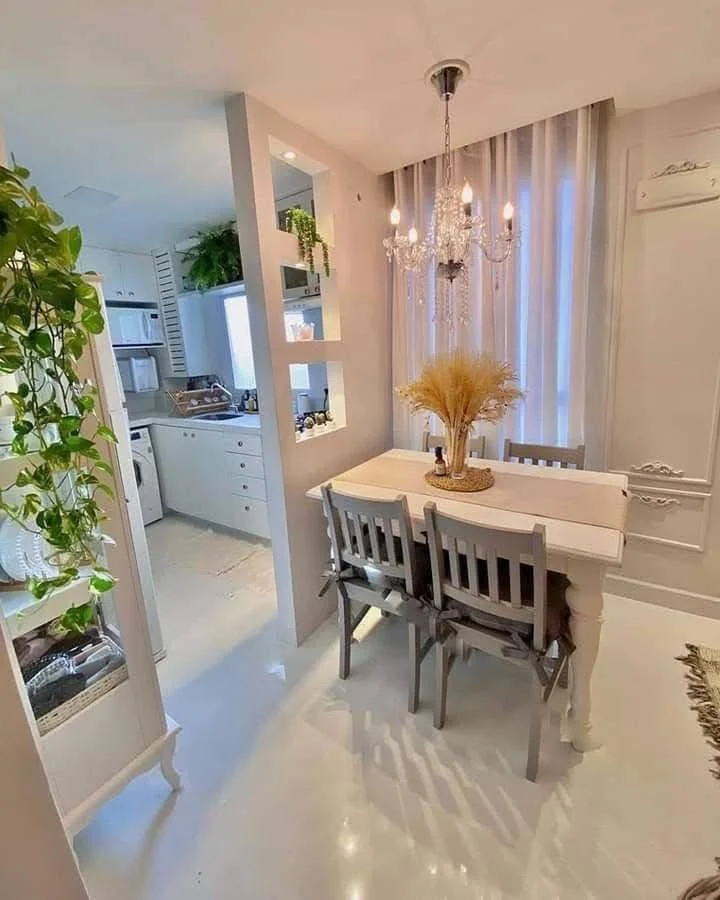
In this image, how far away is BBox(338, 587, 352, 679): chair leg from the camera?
2.01m

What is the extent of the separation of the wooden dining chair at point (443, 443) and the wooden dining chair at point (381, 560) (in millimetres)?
847

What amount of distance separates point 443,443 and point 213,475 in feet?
6.39

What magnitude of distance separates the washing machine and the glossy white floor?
204 centimetres

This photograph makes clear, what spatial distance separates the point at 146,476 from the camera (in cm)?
394

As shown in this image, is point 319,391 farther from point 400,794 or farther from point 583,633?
point 400,794

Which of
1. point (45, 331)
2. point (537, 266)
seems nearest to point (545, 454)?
point (537, 266)

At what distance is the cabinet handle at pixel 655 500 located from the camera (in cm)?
238

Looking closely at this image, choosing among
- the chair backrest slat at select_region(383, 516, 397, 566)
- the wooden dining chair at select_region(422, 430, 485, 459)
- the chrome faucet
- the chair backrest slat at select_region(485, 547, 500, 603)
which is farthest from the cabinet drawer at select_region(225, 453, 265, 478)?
the chair backrest slat at select_region(485, 547, 500, 603)

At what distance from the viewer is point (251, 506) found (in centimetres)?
342

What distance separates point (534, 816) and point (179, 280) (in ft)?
14.4

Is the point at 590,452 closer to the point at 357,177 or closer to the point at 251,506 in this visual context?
the point at 357,177

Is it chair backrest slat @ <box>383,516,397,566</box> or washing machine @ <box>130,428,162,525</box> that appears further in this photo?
washing machine @ <box>130,428,162,525</box>

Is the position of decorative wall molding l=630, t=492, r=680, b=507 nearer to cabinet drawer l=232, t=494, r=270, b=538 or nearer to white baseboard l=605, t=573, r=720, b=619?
white baseboard l=605, t=573, r=720, b=619

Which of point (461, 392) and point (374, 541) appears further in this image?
point (461, 392)
